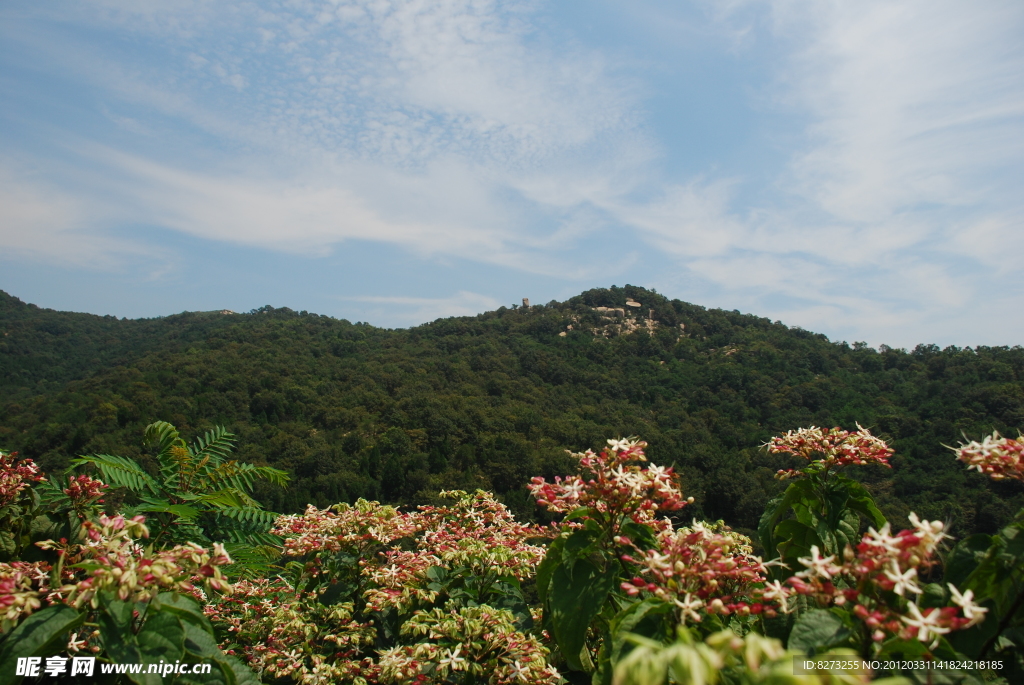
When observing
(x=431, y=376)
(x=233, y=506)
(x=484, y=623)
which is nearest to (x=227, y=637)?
(x=233, y=506)

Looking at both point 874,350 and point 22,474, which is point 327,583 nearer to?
point 22,474

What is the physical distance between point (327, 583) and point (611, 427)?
56.7m

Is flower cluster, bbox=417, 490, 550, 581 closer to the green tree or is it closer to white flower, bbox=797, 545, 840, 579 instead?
the green tree

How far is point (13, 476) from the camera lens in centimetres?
287

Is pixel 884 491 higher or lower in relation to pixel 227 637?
lower

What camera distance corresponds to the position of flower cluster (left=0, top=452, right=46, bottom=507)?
111 inches

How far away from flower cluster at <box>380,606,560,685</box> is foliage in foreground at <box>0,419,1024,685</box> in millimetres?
13

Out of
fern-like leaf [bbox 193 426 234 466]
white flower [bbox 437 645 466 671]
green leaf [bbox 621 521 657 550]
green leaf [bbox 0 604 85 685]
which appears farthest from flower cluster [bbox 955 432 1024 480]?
fern-like leaf [bbox 193 426 234 466]

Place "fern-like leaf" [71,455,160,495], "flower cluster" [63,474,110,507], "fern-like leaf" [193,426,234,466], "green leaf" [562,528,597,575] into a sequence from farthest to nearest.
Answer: "fern-like leaf" [193,426,234,466] < "fern-like leaf" [71,455,160,495] < "flower cluster" [63,474,110,507] < "green leaf" [562,528,597,575]

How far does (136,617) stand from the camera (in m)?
1.91

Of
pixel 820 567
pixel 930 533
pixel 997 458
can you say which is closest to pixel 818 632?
pixel 820 567

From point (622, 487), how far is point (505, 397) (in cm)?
6455

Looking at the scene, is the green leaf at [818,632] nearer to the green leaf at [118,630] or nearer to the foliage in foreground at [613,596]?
the foliage in foreground at [613,596]

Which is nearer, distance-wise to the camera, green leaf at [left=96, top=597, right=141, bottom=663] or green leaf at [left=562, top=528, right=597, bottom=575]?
green leaf at [left=96, top=597, right=141, bottom=663]
